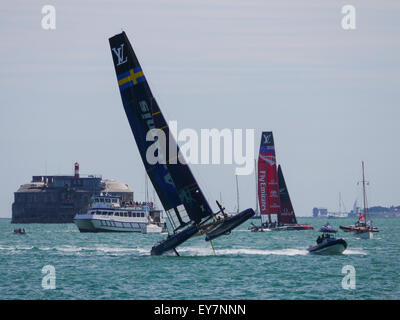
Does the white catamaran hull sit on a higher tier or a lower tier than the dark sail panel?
lower

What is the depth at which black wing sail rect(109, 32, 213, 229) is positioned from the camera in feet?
144

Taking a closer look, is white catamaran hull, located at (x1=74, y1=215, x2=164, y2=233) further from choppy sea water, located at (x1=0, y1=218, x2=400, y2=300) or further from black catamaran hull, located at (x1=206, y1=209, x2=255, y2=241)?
black catamaran hull, located at (x1=206, y1=209, x2=255, y2=241)

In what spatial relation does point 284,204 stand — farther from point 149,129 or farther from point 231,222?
point 231,222

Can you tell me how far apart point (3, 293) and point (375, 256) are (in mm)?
27336

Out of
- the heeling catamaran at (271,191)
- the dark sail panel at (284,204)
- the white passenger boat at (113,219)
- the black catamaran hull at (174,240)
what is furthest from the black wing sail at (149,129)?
the white passenger boat at (113,219)

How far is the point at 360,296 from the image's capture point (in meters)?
29.9

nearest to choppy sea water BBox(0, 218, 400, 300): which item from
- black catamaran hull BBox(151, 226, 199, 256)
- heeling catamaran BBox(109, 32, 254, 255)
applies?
black catamaran hull BBox(151, 226, 199, 256)

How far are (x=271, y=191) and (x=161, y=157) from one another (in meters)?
54.6

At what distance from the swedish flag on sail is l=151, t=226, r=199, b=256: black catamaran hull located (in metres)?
8.52

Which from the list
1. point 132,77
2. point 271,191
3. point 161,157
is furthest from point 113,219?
point 132,77

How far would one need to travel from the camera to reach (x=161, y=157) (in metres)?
44.5
